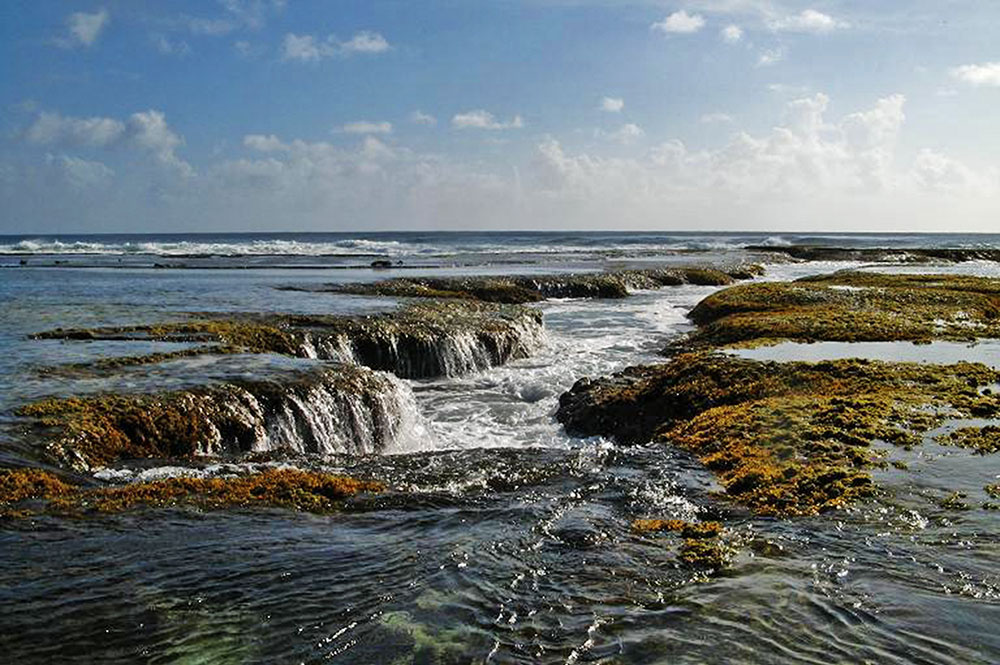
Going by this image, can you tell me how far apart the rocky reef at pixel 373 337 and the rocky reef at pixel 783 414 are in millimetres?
8742

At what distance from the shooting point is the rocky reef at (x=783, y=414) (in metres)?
12.4

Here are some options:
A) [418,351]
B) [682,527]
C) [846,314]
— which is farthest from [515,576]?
[846,314]

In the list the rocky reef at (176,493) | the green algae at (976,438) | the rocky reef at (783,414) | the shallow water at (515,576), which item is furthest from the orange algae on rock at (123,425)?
the green algae at (976,438)

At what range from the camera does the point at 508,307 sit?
4006cm

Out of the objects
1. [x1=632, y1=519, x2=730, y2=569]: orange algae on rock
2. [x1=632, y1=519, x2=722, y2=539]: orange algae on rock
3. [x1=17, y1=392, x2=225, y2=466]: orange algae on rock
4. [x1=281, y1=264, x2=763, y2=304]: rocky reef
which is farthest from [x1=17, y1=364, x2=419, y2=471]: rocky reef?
[x1=281, y1=264, x2=763, y2=304]: rocky reef

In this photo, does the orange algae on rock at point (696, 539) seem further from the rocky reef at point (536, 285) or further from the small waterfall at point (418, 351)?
the rocky reef at point (536, 285)

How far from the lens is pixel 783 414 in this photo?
16109 mm

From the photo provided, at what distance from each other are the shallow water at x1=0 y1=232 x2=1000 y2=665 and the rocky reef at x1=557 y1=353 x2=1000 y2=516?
0.70 meters

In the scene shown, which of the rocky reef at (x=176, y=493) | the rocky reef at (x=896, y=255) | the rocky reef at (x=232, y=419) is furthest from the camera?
the rocky reef at (x=896, y=255)

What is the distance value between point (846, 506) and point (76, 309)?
3502 cm

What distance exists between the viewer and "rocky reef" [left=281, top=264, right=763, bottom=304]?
1940 inches

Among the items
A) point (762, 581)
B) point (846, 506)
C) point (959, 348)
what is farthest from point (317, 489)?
point (959, 348)

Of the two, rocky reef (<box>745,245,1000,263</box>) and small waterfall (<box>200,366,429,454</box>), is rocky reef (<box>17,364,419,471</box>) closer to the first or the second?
small waterfall (<box>200,366,429,454</box>)

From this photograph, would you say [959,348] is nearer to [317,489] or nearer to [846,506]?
[846,506]
